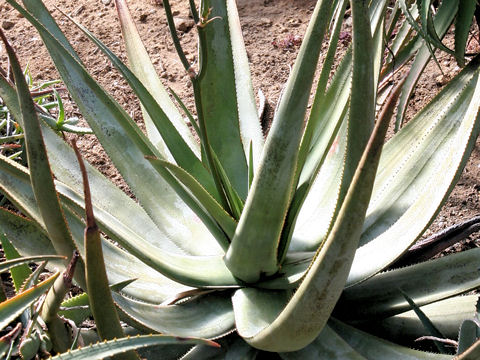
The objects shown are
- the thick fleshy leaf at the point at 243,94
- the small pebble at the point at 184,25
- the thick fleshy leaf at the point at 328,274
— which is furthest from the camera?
the small pebble at the point at 184,25

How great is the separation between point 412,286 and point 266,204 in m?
0.38

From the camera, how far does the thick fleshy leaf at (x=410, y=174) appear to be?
103cm

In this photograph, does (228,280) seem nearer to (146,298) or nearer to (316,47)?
(146,298)

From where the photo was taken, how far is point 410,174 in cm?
129

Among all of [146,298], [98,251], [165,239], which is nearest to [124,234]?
[146,298]

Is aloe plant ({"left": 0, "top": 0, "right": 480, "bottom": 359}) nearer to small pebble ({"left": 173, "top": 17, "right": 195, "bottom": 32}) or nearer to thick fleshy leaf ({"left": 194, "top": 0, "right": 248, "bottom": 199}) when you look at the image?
thick fleshy leaf ({"left": 194, "top": 0, "right": 248, "bottom": 199})

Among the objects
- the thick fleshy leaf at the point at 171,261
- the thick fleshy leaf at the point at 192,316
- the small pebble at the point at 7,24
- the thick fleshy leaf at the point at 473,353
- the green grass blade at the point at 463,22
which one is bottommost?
the thick fleshy leaf at the point at 192,316

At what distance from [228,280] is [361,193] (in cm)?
59

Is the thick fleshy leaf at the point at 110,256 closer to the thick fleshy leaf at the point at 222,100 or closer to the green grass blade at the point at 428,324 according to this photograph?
the thick fleshy leaf at the point at 222,100

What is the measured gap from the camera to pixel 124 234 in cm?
114

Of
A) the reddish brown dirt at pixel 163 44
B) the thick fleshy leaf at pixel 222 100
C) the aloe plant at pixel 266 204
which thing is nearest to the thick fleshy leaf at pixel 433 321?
the aloe plant at pixel 266 204

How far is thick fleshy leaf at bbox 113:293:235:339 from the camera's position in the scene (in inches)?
42.0

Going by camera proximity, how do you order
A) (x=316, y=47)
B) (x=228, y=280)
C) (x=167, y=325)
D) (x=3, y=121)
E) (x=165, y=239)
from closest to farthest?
(x=316, y=47) → (x=167, y=325) → (x=228, y=280) → (x=165, y=239) → (x=3, y=121)

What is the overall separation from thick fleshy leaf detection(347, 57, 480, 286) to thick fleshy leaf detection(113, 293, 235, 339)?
0.26m
